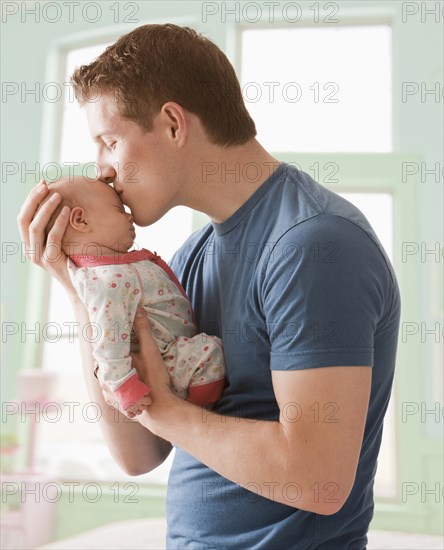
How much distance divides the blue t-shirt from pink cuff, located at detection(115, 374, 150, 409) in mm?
155

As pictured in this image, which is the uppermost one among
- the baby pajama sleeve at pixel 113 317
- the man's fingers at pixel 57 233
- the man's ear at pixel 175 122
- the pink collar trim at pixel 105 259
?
the man's ear at pixel 175 122

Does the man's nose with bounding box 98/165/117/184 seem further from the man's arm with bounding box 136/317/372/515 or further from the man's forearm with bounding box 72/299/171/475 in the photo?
the man's arm with bounding box 136/317/372/515

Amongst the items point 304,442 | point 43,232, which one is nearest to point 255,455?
point 304,442

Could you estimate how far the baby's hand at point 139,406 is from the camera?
45.6 inches

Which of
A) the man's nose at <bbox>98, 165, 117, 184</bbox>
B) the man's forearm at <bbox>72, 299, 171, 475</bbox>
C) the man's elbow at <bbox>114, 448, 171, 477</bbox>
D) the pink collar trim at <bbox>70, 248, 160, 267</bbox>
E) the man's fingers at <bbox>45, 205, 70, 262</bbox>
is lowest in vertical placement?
the man's elbow at <bbox>114, 448, 171, 477</bbox>

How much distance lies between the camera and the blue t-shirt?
3.40 ft

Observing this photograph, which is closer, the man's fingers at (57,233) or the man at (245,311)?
the man at (245,311)

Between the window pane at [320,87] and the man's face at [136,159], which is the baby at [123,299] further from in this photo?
the window pane at [320,87]

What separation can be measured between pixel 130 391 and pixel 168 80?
55 cm

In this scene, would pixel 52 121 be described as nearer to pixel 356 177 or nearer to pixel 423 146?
pixel 356 177

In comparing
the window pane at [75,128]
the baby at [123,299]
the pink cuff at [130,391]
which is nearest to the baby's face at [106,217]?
the baby at [123,299]

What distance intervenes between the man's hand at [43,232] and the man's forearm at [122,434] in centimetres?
7

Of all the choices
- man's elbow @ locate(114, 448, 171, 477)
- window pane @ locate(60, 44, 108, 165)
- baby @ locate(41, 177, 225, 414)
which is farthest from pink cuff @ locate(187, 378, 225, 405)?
window pane @ locate(60, 44, 108, 165)

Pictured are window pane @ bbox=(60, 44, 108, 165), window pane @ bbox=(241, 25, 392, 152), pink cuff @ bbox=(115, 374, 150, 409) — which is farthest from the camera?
window pane @ bbox=(60, 44, 108, 165)
